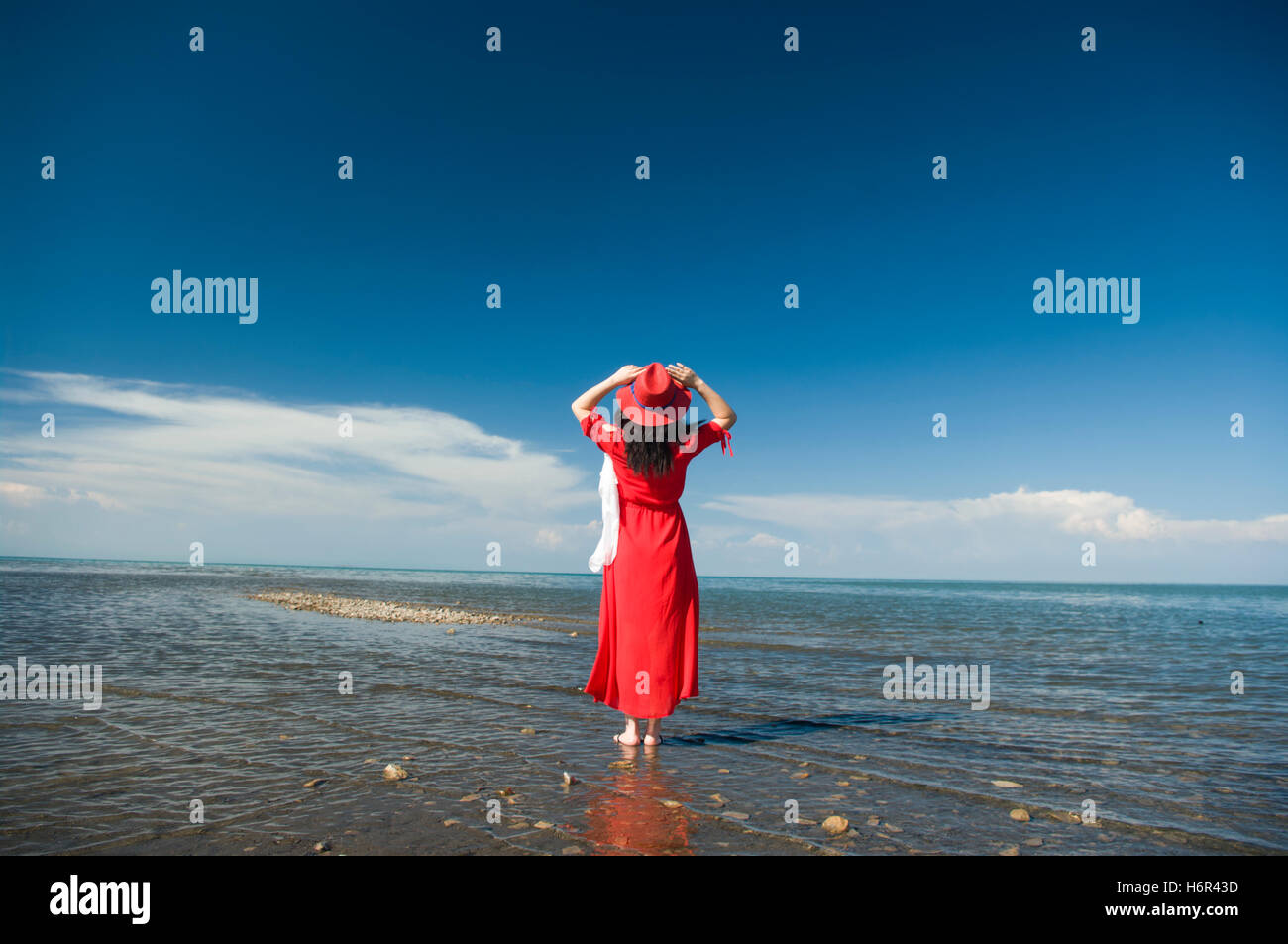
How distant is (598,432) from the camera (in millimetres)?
5895

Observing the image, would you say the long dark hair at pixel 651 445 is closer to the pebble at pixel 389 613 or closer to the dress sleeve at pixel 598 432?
the dress sleeve at pixel 598 432

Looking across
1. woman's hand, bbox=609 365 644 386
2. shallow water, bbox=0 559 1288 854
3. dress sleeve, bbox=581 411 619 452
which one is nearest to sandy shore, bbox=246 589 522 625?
shallow water, bbox=0 559 1288 854

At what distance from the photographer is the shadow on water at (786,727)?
22.4 feet

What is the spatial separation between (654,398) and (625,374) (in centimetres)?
33

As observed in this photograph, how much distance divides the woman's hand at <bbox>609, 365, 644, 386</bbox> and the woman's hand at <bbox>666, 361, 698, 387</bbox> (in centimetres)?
27

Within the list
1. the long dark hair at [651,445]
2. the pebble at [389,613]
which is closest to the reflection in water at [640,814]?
the long dark hair at [651,445]

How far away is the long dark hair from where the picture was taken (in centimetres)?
575

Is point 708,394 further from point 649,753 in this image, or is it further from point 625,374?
point 649,753

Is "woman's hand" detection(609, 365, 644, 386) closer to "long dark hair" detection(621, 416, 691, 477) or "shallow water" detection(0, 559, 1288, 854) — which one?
"long dark hair" detection(621, 416, 691, 477)

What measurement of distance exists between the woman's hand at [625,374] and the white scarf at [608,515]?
2.37ft

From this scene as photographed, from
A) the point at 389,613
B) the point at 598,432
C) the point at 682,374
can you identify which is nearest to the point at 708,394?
the point at 682,374

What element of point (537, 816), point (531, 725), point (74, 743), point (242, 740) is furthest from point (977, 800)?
point (74, 743)

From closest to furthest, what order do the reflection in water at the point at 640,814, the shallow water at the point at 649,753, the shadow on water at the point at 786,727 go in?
1. the reflection in water at the point at 640,814
2. the shallow water at the point at 649,753
3. the shadow on water at the point at 786,727
